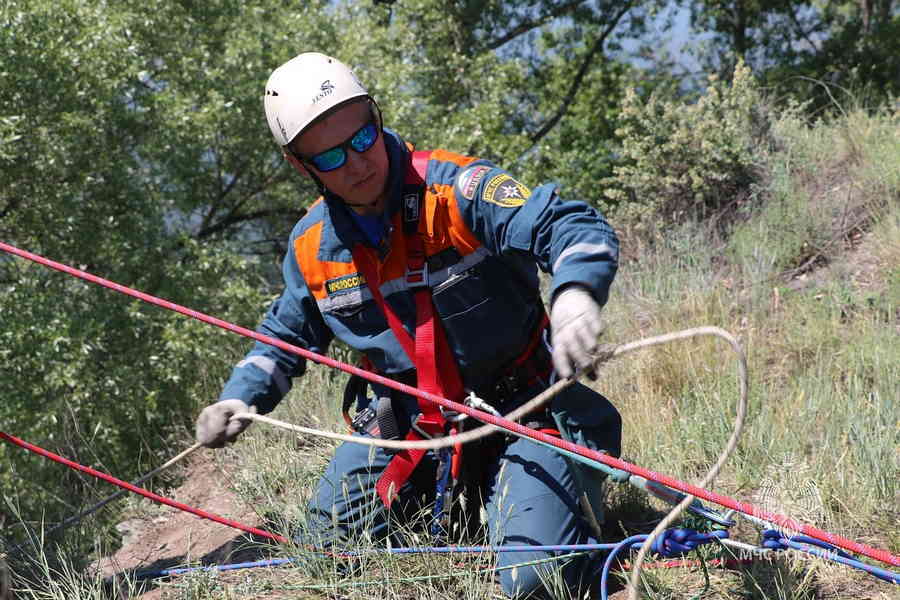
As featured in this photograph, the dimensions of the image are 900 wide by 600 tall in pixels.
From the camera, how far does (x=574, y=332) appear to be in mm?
2230

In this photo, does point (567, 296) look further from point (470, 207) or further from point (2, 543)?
point (2, 543)

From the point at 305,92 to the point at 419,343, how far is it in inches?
35.8

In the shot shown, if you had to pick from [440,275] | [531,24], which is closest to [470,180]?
[440,275]

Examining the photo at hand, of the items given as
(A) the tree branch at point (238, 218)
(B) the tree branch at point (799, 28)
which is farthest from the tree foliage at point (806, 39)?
(A) the tree branch at point (238, 218)

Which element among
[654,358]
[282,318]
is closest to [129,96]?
[282,318]

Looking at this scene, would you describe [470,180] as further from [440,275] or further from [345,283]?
[345,283]

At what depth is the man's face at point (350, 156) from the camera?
2.93 meters

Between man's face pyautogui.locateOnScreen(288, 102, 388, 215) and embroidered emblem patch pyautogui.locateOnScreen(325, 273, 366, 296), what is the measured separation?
256mm

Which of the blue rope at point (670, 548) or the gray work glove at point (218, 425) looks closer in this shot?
the blue rope at point (670, 548)

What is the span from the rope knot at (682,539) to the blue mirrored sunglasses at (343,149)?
→ 155cm

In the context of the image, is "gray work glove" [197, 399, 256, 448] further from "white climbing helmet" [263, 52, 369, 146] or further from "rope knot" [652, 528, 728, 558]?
"rope knot" [652, 528, 728, 558]

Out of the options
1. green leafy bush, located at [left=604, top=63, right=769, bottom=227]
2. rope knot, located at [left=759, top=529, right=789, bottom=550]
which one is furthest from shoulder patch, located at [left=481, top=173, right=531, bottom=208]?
green leafy bush, located at [left=604, top=63, right=769, bottom=227]

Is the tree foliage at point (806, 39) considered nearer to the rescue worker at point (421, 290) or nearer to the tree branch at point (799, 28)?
the tree branch at point (799, 28)

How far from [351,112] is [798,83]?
1127cm
